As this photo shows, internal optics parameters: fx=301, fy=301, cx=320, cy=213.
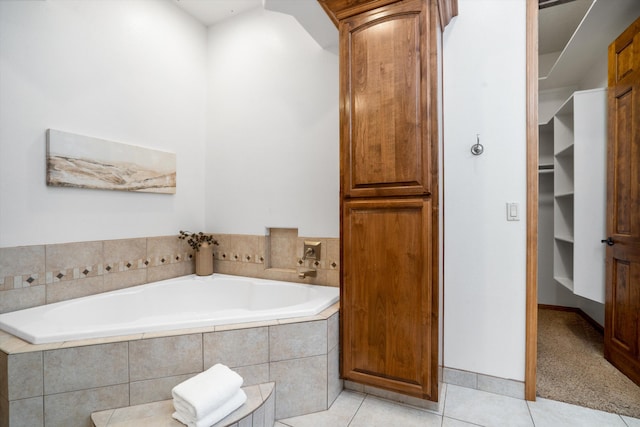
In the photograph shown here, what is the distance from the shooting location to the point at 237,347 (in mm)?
1539

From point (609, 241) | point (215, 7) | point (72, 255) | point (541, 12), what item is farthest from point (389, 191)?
point (541, 12)

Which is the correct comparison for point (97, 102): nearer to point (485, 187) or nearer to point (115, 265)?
point (115, 265)

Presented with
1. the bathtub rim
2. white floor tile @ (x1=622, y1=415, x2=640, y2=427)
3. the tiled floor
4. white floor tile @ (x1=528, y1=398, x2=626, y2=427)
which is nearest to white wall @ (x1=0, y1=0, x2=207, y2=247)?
the bathtub rim

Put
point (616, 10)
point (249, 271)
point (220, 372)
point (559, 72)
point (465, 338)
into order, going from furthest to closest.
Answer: point (559, 72), point (249, 271), point (616, 10), point (465, 338), point (220, 372)

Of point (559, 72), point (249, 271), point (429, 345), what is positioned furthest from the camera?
point (559, 72)

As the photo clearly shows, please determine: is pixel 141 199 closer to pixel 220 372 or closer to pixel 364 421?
pixel 220 372

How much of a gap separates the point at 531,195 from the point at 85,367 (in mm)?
2445

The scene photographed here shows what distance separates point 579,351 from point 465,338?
1267mm

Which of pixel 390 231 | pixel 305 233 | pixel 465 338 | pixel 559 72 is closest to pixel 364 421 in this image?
pixel 465 338

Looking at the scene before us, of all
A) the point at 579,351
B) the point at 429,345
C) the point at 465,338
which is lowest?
the point at 579,351

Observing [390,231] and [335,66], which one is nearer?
[390,231]

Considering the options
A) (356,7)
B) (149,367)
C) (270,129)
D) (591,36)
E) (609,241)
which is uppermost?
(591,36)

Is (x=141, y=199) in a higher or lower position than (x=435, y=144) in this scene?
lower

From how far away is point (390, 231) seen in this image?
1656mm
